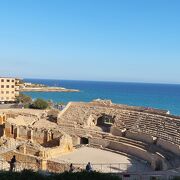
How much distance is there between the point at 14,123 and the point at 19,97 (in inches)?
1717

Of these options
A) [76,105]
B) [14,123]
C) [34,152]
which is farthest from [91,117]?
[34,152]

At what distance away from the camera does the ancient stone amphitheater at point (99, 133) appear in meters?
29.7

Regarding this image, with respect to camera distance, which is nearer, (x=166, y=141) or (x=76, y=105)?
(x=166, y=141)

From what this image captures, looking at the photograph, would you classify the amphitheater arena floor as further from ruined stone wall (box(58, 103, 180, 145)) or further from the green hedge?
the green hedge

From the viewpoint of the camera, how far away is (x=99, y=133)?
37.1 metres

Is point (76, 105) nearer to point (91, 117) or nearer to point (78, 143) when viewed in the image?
point (91, 117)

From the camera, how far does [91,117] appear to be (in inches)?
1602

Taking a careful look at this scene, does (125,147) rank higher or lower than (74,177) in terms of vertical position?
lower

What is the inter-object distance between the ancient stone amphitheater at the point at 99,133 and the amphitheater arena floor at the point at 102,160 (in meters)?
0.72

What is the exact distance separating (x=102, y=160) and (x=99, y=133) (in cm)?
634

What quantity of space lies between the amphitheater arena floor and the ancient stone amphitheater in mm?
717

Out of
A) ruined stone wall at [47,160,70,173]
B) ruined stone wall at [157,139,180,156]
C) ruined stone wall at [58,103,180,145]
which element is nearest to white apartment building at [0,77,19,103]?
ruined stone wall at [58,103,180,145]

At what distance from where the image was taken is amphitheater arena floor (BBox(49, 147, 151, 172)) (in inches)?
1104

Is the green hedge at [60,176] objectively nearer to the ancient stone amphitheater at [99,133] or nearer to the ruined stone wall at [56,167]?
the ruined stone wall at [56,167]
